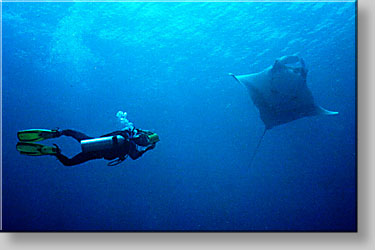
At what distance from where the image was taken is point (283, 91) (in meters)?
2.88

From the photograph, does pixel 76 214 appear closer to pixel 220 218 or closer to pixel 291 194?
pixel 220 218

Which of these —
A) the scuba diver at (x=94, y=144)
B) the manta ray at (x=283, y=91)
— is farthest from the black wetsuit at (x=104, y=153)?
the manta ray at (x=283, y=91)

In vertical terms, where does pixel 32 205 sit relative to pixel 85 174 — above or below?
below

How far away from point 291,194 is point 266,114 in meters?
1.07

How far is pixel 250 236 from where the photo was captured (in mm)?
2578

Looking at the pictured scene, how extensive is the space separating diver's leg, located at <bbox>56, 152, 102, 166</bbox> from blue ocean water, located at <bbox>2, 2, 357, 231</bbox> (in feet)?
0.30

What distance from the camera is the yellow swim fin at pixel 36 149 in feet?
9.05

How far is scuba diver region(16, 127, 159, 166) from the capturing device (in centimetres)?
276

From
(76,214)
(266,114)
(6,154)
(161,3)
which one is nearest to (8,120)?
(6,154)

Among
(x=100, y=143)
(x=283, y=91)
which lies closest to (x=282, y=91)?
(x=283, y=91)

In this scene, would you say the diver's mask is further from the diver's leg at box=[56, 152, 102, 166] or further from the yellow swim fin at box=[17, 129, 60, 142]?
the yellow swim fin at box=[17, 129, 60, 142]

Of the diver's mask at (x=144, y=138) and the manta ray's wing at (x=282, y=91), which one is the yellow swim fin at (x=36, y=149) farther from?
the manta ray's wing at (x=282, y=91)

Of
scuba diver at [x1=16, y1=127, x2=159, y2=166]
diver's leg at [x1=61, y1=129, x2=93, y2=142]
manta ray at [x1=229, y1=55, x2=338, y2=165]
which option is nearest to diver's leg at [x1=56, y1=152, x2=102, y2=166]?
scuba diver at [x1=16, y1=127, x2=159, y2=166]

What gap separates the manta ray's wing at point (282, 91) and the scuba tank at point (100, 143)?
1526 millimetres
